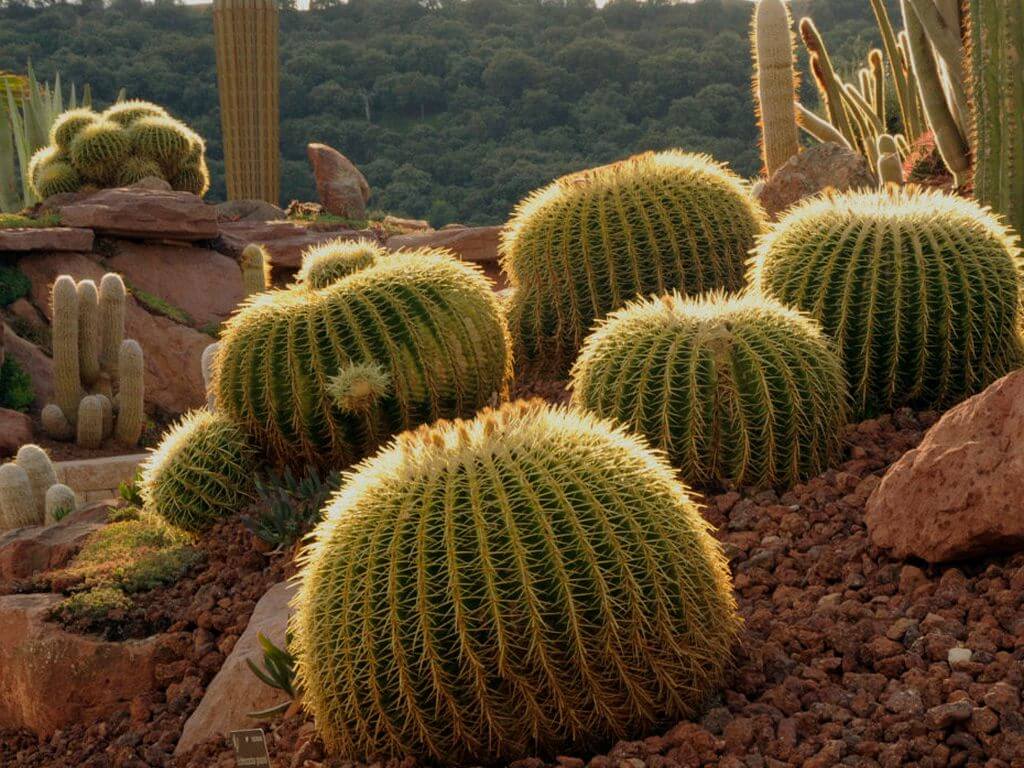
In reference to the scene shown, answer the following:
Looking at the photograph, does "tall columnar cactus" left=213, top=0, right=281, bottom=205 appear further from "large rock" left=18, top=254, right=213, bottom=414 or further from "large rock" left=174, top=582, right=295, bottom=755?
"large rock" left=174, top=582, right=295, bottom=755

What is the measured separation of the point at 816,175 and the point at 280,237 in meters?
10.4

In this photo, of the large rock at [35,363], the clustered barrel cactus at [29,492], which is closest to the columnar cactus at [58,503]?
the clustered barrel cactus at [29,492]

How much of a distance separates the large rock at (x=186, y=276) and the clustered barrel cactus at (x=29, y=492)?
23.1ft

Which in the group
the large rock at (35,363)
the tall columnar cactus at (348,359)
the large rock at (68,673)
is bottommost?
the large rock at (35,363)

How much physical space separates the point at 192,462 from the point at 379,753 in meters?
2.63

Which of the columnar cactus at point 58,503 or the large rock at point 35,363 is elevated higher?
the columnar cactus at point 58,503

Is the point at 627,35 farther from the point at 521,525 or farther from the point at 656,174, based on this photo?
the point at 521,525

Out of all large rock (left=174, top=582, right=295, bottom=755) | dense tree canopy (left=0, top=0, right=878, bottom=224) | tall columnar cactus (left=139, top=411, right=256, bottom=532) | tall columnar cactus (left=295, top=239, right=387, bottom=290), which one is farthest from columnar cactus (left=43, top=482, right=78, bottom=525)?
dense tree canopy (left=0, top=0, right=878, bottom=224)

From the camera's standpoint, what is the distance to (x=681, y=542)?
3268mm

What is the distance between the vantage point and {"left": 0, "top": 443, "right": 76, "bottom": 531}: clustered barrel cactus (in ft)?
25.1

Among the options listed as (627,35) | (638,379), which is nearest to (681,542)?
(638,379)

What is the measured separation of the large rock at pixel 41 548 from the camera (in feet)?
19.9

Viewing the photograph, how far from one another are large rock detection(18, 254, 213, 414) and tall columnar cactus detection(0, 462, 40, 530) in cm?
591

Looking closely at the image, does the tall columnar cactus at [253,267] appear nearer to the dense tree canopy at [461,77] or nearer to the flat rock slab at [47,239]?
the flat rock slab at [47,239]
